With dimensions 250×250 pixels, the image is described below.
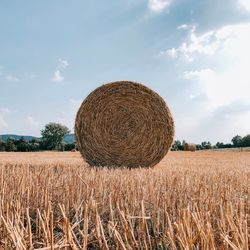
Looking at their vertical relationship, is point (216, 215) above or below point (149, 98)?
below

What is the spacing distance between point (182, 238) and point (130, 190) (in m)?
1.76

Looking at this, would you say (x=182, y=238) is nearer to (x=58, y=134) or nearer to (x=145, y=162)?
(x=145, y=162)

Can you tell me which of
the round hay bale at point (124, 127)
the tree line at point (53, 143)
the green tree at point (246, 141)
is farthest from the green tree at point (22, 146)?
the round hay bale at point (124, 127)

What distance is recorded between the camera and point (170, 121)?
883 centimetres

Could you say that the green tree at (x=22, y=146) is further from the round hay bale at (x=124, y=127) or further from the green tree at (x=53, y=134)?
the round hay bale at (x=124, y=127)

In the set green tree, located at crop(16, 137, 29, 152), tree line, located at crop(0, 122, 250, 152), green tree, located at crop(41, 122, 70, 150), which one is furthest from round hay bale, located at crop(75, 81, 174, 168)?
green tree, located at crop(41, 122, 70, 150)

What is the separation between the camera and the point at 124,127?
902 centimetres

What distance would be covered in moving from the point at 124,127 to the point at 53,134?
4918 centimetres

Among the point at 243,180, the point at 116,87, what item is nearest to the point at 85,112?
the point at 116,87

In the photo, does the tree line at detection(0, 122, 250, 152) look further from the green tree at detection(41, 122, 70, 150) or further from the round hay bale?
the round hay bale

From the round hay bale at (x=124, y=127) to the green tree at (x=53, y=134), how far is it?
145 feet

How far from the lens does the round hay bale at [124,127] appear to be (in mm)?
Result: 8797

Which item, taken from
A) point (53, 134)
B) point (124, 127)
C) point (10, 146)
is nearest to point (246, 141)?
point (10, 146)

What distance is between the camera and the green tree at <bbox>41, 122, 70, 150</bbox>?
54.1 m
